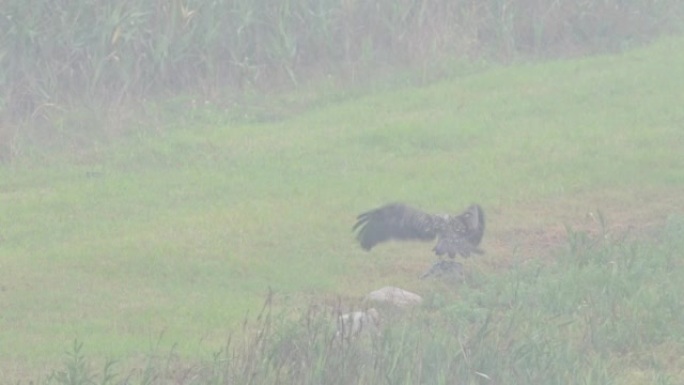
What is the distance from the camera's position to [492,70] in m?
14.8

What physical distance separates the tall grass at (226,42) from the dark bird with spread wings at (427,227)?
418 centimetres

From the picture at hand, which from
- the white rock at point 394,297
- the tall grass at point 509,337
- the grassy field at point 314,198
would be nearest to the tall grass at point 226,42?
the grassy field at point 314,198

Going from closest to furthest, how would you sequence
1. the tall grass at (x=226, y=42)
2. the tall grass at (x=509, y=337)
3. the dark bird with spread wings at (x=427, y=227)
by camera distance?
the tall grass at (x=509, y=337) → the dark bird with spread wings at (x=427, y=227) → the tall grass at (x=226, y=42)

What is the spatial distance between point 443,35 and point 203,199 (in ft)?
17.0

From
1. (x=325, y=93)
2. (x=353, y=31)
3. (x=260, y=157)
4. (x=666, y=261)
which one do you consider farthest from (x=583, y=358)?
(x=353, y=31)

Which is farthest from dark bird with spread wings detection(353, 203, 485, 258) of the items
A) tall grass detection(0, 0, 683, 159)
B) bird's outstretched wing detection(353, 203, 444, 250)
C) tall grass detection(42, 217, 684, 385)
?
tall grass detection(0, 0, 683, 159)

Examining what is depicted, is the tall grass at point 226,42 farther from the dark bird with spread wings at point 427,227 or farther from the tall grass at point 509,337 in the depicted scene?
the tall grass at point 509,337

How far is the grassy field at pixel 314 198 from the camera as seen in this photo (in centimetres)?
814

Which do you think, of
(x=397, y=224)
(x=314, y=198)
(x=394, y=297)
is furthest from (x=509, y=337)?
(x=314, y=198)

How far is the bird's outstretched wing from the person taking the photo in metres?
8.69

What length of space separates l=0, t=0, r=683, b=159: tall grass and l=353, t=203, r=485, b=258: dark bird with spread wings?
164 inches

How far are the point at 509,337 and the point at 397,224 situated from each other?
2156mm

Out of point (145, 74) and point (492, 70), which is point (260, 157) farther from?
point (492, 70)

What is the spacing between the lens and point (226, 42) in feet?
47.0
